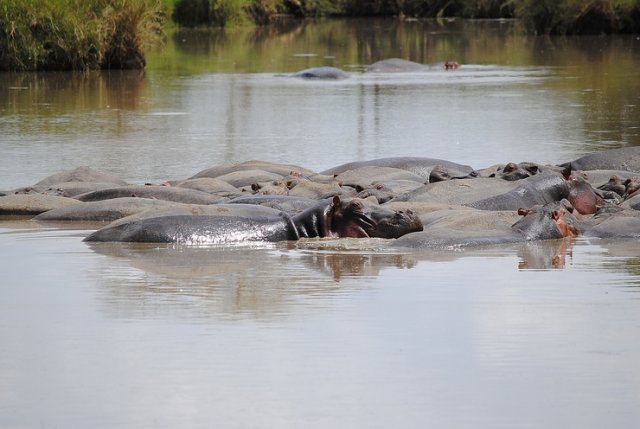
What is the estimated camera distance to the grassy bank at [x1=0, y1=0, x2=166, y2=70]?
83.8 feet

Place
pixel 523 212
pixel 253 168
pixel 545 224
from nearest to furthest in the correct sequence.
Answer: pixel 545 224 < pixel 523 212 < pixel 253 168

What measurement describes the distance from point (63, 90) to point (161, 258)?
49.4 feet

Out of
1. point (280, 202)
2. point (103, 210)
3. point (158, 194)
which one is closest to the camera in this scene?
point (280, 202)

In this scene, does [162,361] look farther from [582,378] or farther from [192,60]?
[192,60]

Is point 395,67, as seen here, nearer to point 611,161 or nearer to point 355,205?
point 611,161

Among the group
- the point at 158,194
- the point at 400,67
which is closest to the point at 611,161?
the point at 158,194

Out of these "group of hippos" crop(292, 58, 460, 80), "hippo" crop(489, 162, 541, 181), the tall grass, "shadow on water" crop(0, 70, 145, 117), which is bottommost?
"shadow on water" crop(0, 70, 145, 117)

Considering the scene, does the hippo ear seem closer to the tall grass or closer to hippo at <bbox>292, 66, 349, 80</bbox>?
hippo at <bbox>292, 66, 349, 80</bbox>

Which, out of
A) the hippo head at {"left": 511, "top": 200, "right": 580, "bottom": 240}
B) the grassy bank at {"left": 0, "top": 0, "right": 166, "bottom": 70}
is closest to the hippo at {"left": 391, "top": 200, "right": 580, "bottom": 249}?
the hippo head at {"left": 511, "top": 200, "right": 580, "bottom": 240}

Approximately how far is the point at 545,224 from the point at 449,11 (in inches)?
1983

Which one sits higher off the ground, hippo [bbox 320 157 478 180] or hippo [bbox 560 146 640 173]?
hippo [bbox 560 146 640 173]

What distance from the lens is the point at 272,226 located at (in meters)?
9.08

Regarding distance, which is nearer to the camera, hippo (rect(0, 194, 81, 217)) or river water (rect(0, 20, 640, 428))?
river water (rect(0, 20, 640, 428))

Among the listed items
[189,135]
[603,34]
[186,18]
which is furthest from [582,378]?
[186,18]
